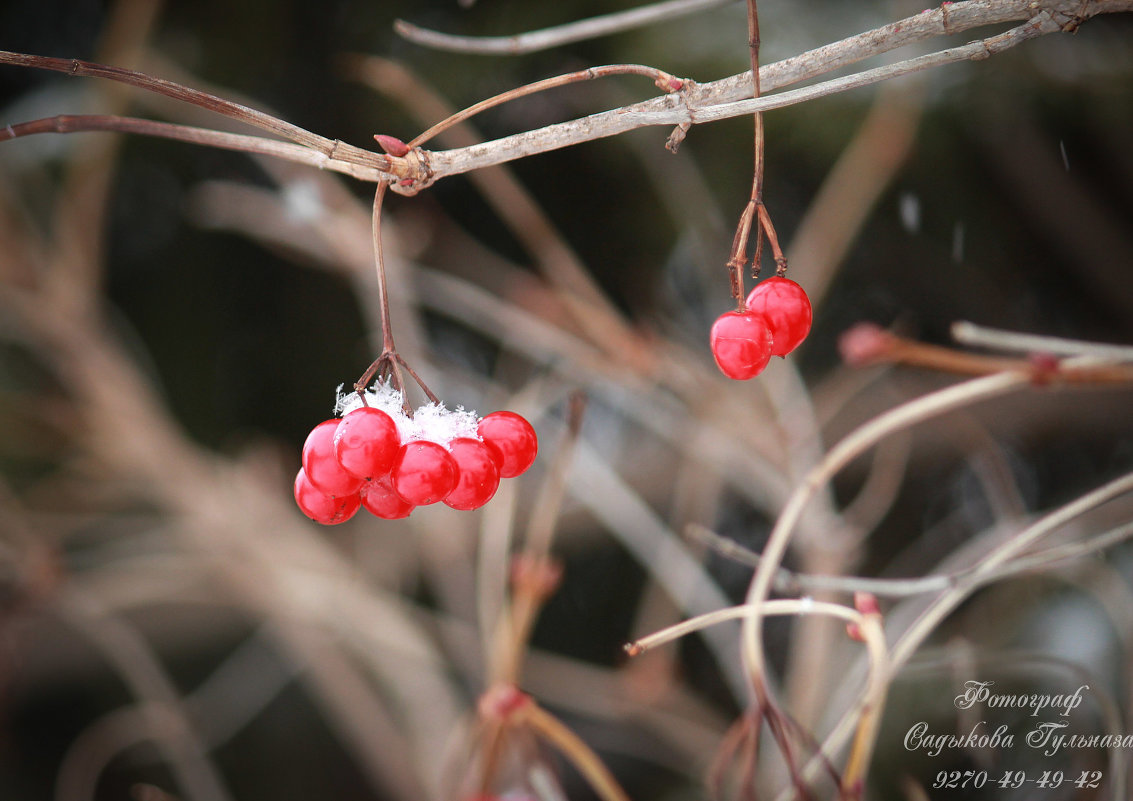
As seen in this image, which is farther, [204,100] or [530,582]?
[530,582]

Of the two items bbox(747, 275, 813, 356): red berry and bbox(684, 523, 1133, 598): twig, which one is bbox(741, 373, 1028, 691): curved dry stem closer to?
bbox(684, 523, 1133, 598): twig

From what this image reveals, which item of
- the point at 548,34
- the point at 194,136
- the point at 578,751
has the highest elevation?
the point at 548,34

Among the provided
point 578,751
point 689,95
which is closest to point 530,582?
point 578,751

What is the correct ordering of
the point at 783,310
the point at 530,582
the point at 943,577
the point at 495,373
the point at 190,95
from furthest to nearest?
the point at 495,373 < the point at 530,582 < the point at 943,577 < the point at 783,310 < the point at 190,95

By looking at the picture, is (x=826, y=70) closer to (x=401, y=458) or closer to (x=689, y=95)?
(x=689, y=95)

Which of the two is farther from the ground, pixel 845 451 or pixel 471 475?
pixel 845 451

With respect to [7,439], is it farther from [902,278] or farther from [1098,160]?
[1098,160]

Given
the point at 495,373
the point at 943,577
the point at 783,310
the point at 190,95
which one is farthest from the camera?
the point at 495,373

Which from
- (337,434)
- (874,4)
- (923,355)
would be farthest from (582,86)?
(337,434)
